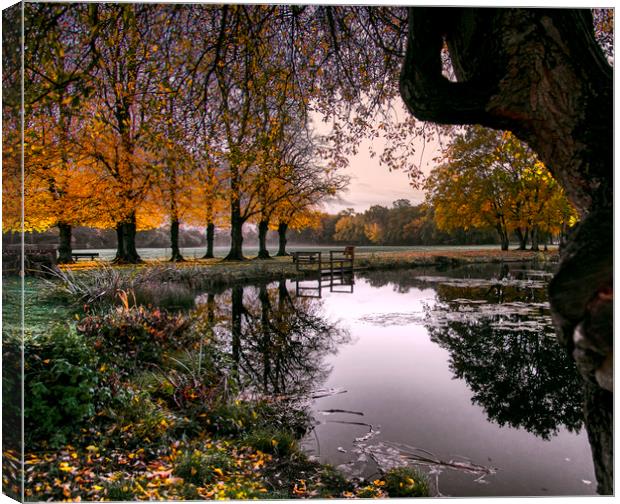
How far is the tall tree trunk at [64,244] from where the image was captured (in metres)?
4.00

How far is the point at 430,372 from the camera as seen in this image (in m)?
4.40

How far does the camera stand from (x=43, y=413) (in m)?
2.96

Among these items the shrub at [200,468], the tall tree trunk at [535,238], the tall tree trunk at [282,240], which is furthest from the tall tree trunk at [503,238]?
the shrub at [200,468]

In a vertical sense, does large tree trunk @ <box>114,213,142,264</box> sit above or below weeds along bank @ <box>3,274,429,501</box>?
above

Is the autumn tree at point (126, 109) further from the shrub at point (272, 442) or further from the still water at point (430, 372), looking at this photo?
the shrub at point (272, 442)

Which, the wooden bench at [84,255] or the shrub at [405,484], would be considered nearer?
the shrub at [405,484]

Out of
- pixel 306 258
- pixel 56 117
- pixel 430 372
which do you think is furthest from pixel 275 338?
pixel 56 117

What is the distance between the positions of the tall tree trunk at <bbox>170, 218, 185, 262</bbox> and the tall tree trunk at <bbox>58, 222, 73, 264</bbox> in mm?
907

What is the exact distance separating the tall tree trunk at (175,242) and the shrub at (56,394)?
1758mm

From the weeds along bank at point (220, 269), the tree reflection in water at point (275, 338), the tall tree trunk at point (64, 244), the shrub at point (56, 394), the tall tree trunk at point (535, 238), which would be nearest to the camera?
the shrub at point (56, 394)

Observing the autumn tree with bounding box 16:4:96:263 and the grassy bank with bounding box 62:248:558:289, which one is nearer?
the autumn tree with bounding box 16:4:96:263

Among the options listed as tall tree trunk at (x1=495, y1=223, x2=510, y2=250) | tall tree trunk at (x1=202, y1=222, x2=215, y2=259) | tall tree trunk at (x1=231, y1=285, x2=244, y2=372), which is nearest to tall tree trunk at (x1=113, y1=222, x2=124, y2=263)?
tall tree trunk at (x1=202, y1=222, x2=215, y2=259)

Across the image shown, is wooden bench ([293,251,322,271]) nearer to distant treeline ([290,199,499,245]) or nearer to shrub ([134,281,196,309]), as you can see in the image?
distant treeline ([290,199,499,245])

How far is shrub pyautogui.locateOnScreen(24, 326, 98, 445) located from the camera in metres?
2.94
